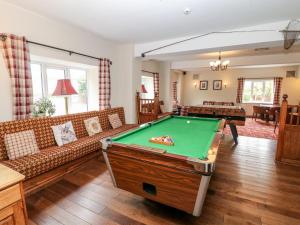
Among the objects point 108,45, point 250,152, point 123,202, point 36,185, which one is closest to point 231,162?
point 250,152

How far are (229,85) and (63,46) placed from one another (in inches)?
318

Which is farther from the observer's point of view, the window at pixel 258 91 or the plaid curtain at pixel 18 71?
the window at pixel 258 91

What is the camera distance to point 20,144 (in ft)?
7.66

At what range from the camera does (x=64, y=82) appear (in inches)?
120

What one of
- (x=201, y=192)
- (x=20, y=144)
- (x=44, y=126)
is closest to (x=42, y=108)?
(x=44, y=126)

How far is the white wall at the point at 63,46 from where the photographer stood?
256 centimetres

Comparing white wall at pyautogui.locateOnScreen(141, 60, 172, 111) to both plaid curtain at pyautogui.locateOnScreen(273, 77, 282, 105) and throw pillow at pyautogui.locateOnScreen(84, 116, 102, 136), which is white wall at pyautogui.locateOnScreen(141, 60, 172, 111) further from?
plaid curtain at pyautogui.locateOnScreen(273, 77, 282, 105)

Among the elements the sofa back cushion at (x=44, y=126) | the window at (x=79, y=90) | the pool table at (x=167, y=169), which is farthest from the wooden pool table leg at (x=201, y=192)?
the window at (x=79, y=90)

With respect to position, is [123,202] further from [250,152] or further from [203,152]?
[250,152]

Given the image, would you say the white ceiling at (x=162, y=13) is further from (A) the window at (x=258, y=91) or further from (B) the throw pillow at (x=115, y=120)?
(A) the window at (x=258, y=91)

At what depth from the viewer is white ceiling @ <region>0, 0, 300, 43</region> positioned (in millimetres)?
2463

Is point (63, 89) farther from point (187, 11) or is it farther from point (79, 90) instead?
point (187, 11)

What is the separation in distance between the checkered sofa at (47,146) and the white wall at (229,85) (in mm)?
7289

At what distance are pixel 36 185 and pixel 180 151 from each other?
78.5 inches
